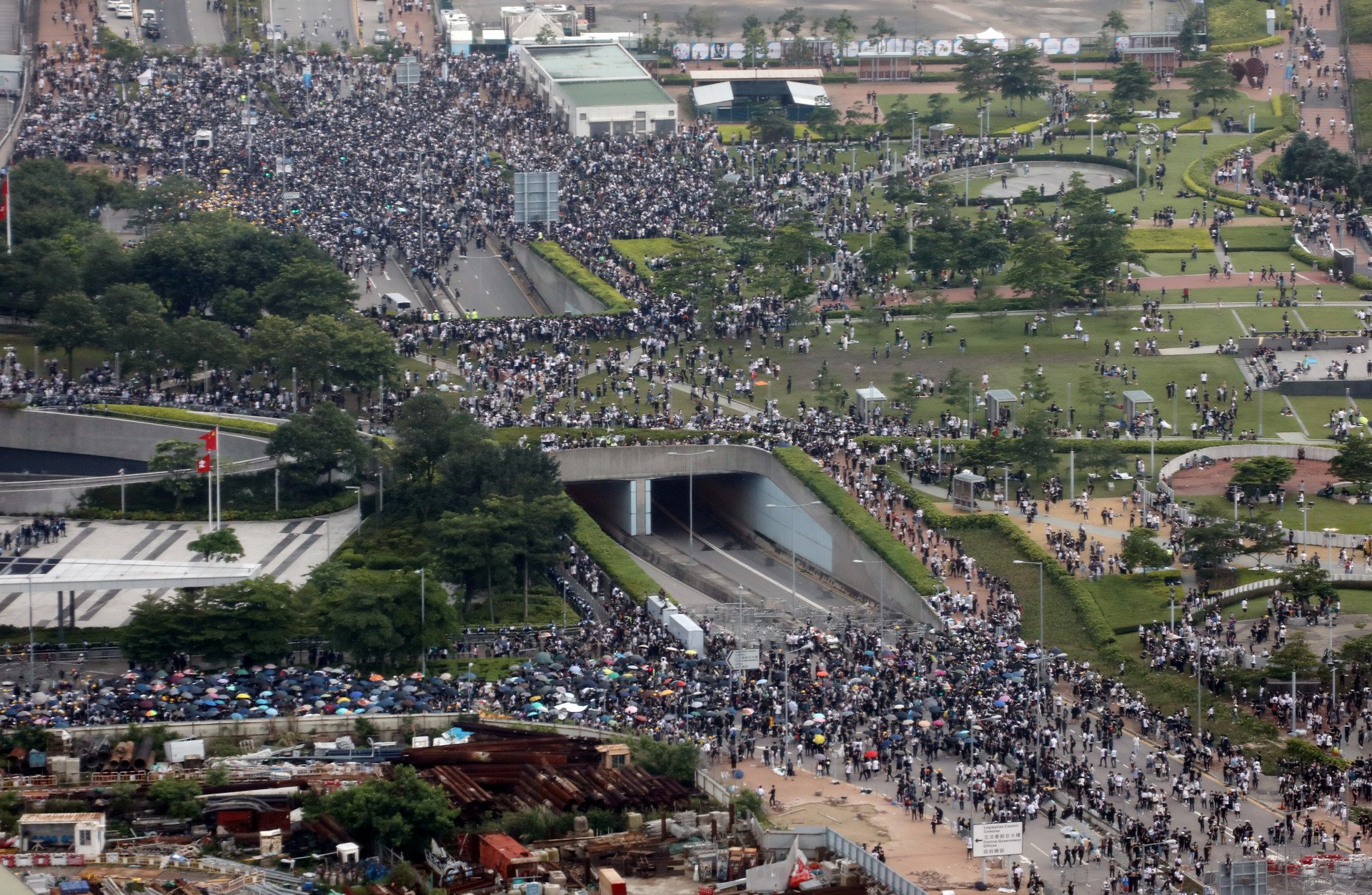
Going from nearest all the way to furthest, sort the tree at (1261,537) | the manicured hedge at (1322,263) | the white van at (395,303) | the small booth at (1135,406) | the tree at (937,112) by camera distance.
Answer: the tree at (1261,537), the small booth at (1135,406), the white van at (395,303), the manicured hedge at (1322,263), the tree at (937,112)

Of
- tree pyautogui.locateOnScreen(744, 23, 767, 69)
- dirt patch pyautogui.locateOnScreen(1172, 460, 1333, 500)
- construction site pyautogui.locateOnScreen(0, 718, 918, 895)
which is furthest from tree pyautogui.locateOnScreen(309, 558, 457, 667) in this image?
tree pyautogui.locateOnScreen(744, 23, 767, 69)

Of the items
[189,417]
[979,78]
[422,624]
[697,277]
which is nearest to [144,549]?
[189,417]

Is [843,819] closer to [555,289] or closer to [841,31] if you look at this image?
[555,289]

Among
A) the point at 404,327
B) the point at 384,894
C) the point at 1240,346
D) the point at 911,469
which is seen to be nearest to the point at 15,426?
the point at 404,327

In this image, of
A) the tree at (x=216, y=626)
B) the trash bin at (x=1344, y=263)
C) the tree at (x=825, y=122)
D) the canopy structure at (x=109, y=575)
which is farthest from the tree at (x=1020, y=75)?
the tree at (x=216, y=626)

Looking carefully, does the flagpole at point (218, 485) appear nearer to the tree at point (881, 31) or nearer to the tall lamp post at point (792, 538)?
the tall lamp post at point (792, 538)

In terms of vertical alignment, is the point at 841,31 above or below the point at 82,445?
above
